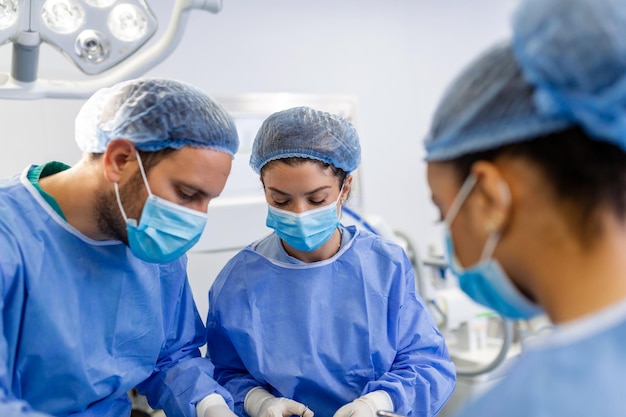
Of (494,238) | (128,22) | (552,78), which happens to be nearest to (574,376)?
(494,238)

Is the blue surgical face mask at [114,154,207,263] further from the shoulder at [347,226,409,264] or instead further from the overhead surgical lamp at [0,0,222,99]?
the shoulder at [347,226,409,264]

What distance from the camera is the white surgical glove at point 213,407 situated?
4.45 ft

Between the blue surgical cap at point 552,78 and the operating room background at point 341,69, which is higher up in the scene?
the blue surgical cap at point 552,78

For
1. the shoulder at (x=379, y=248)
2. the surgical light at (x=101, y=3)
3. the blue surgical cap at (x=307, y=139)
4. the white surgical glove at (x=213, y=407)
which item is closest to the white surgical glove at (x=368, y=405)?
the white surgical glove at (x=213, y=407)

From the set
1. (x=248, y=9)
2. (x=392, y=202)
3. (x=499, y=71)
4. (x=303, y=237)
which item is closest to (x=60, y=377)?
(x=303, y=237)

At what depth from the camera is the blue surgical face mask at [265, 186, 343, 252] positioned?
1.51 metres

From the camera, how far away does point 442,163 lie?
0.87 meters

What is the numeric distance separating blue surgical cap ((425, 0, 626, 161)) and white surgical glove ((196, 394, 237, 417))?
88 cm

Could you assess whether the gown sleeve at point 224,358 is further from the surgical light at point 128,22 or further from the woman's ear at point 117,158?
the surgical light at point 128,22

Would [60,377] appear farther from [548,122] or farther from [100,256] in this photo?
[548,122]

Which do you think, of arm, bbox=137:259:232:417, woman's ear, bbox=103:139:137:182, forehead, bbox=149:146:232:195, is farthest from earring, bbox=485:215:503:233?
arm, bbox=137:259:232:417

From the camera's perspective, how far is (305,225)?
151 centimetres

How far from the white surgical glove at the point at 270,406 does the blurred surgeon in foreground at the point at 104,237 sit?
95 mm

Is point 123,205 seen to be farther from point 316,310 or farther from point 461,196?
point 461,196
